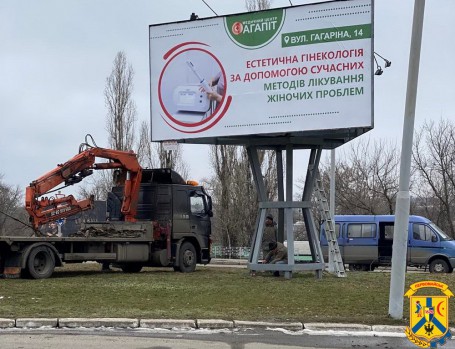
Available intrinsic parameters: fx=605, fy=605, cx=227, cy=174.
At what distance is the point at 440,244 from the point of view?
77.6 ft

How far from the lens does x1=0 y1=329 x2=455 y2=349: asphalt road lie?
7.88 metres

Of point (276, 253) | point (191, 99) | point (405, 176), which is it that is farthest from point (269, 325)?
point (191, 99)

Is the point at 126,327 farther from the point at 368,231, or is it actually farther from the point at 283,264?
the point at 368,231

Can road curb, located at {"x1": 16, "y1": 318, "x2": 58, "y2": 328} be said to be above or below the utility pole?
below

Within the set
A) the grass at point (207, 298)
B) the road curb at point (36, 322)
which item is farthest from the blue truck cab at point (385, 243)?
the road curb at point (36, 322)

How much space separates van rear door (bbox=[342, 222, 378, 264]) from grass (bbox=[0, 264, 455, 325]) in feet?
31.2

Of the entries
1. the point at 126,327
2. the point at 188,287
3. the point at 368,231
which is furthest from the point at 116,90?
the point at 126,327

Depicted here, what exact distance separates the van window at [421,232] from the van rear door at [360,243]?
152cm

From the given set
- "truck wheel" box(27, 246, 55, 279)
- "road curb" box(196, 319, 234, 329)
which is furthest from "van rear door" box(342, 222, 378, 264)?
"road curb" box(196, 319, 234, 329)

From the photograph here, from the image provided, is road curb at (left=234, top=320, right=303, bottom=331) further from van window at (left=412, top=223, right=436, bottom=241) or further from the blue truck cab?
van window at (left=412, top=223, right=436, bottom=241)

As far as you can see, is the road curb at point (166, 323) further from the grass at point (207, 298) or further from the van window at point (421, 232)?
the van window at point (421, 232)

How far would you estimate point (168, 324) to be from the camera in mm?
9031

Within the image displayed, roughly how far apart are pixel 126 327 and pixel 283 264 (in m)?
6.90

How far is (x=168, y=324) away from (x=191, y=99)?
8351 mm
